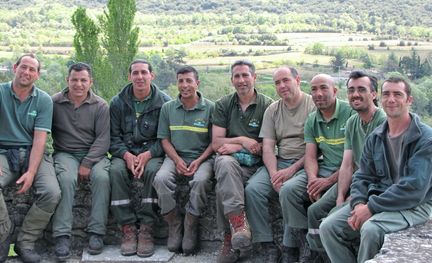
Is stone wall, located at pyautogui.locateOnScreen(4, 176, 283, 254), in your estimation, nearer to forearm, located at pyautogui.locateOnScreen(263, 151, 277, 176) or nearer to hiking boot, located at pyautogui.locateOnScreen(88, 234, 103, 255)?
hiking boot, located at pyautogui.locateOnScreen(88, 234, 103, 255)

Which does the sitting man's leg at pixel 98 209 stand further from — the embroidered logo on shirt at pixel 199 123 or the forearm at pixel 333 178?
the forearm at pixel 333 178

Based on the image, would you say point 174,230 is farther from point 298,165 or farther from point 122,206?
point 298,165

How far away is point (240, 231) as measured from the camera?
5094mm

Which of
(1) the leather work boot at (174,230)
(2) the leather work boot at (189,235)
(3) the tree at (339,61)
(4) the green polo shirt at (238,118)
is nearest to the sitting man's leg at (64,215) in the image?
(1) the leather work boot at (174,230)

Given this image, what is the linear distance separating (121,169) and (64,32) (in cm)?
5959

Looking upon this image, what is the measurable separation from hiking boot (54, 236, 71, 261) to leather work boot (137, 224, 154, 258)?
2.02 ft

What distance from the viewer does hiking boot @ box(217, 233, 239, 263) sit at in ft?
17.5

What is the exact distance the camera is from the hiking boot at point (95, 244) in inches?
218

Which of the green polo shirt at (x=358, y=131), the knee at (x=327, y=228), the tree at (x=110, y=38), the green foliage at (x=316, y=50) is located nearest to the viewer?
the knee at (x=327, y=228)

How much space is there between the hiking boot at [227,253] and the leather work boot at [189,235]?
339 millimetres

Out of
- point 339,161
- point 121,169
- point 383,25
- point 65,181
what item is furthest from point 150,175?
point 383,25

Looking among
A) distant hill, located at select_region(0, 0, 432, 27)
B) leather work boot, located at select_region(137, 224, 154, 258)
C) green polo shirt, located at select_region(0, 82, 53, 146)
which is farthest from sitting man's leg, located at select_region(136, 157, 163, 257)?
distant hill, located at select_region(0, 0, 432, 27)

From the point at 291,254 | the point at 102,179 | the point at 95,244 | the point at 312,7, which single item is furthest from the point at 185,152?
the point at 312,7

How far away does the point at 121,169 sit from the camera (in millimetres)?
5680
